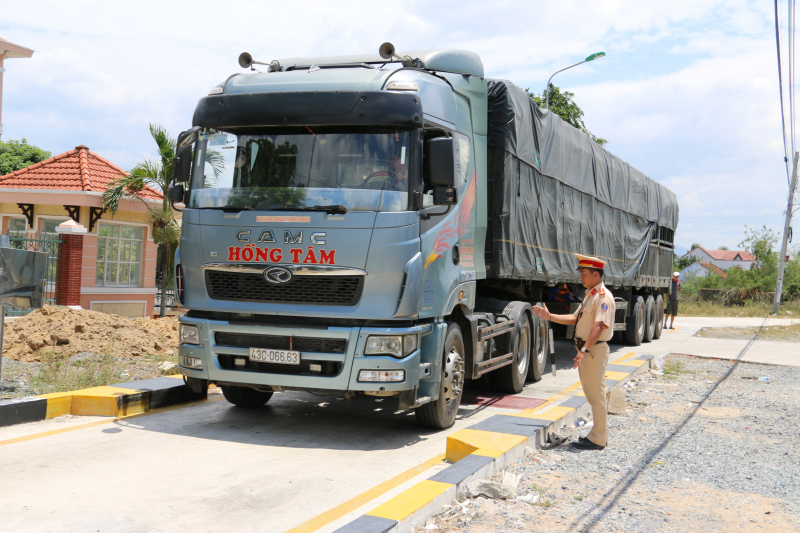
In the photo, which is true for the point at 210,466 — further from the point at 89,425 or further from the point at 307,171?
the point at 307,171

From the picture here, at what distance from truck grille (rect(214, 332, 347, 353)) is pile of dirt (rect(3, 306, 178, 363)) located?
5.48m

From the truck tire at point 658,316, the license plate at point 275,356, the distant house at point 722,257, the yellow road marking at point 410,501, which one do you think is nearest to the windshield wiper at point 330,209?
the license plate at point 275,356

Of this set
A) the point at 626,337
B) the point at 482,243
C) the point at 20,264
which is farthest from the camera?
the point at 626,337

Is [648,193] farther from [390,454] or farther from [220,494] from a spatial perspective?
[220,494]

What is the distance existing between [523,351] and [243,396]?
3908 millimetres

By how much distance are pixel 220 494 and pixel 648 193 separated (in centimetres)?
1475

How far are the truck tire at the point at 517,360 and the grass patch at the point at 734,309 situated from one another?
27.3 meters

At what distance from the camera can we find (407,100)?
6488 millimetres

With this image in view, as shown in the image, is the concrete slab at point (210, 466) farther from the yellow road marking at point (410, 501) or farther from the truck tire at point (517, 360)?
the truck tire at point (517, 360)

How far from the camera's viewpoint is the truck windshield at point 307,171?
643 centimetres

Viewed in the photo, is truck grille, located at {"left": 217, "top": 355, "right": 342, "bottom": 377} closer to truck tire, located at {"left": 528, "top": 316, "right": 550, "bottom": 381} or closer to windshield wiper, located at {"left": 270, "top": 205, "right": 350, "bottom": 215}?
windshield wiper, located at {"left": 270, "top": 205, "right": 350, "bottom": 215}

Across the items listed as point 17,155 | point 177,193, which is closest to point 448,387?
point 177,193

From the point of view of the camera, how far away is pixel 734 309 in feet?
130

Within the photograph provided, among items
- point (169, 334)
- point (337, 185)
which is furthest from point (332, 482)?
point (169, 334)
